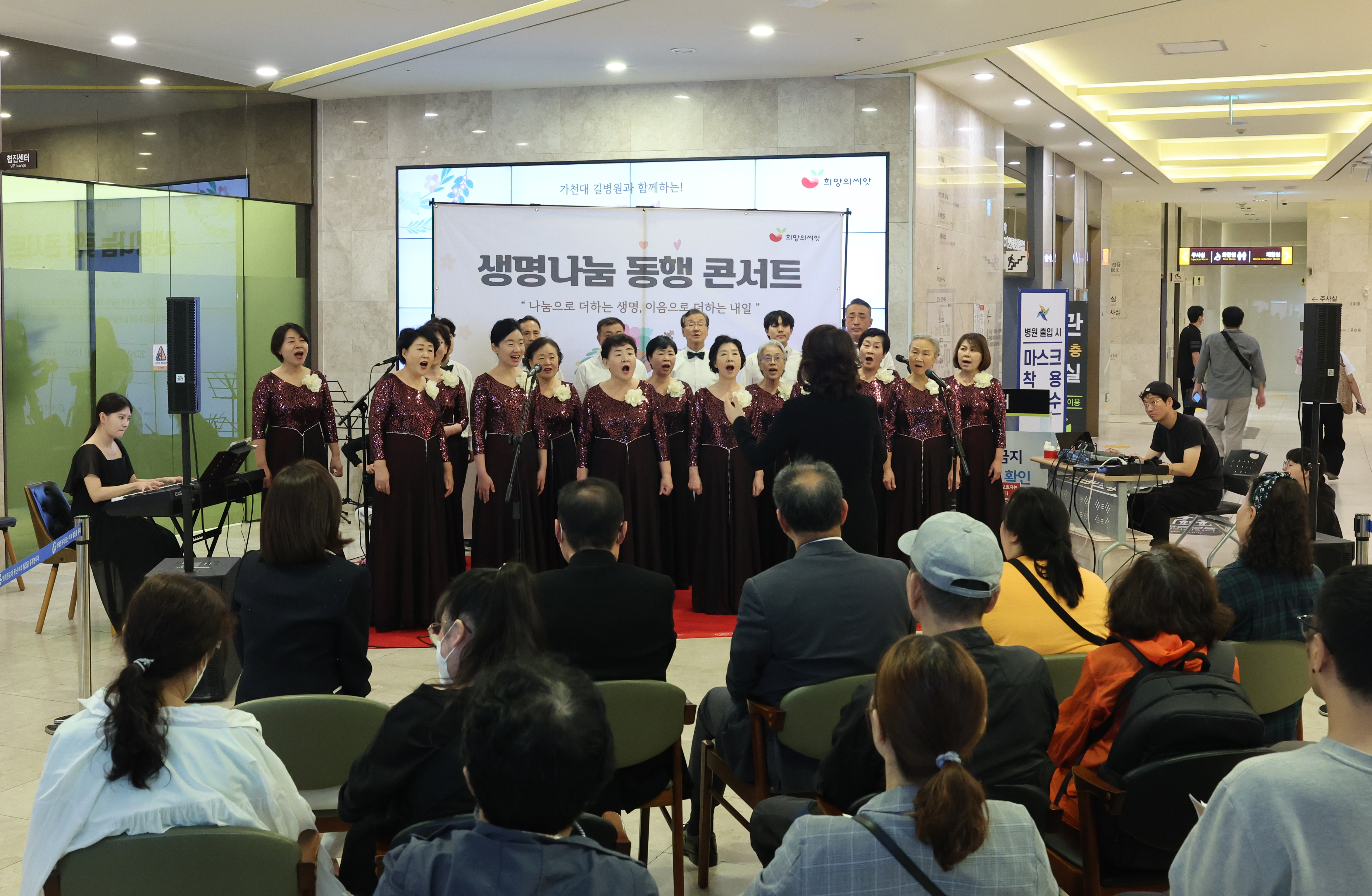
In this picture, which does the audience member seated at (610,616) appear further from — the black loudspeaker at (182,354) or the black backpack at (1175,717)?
the black loudspeaker at (182,354)

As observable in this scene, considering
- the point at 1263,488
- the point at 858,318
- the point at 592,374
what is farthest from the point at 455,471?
the point at 1263,488

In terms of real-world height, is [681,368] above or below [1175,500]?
above

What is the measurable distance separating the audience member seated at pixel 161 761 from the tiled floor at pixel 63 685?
122 cm

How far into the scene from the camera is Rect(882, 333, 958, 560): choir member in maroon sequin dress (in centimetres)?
713

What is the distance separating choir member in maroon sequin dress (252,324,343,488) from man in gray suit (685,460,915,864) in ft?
13.8

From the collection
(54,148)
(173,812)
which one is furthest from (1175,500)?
(54,148)

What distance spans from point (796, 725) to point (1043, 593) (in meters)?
0.83

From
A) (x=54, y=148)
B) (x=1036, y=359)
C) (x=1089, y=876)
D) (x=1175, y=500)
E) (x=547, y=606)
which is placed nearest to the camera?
(x=1089, y=876)

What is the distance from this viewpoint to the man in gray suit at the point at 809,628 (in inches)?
117

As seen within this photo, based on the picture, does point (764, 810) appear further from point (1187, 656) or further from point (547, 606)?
point (1187, 656)

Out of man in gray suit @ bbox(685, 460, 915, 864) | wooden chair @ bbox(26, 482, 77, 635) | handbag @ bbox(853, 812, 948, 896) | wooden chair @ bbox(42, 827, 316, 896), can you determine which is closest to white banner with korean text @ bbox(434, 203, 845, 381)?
wooden chair @ bbox(26, 482, 77, 635)

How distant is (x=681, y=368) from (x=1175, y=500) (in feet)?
11.1

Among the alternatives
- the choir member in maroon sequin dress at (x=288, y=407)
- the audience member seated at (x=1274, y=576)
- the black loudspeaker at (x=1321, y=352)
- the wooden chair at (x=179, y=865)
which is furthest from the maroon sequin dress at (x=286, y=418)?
the black loudspeaker at (x=1321, y=352)

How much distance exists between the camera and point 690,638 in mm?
6309
